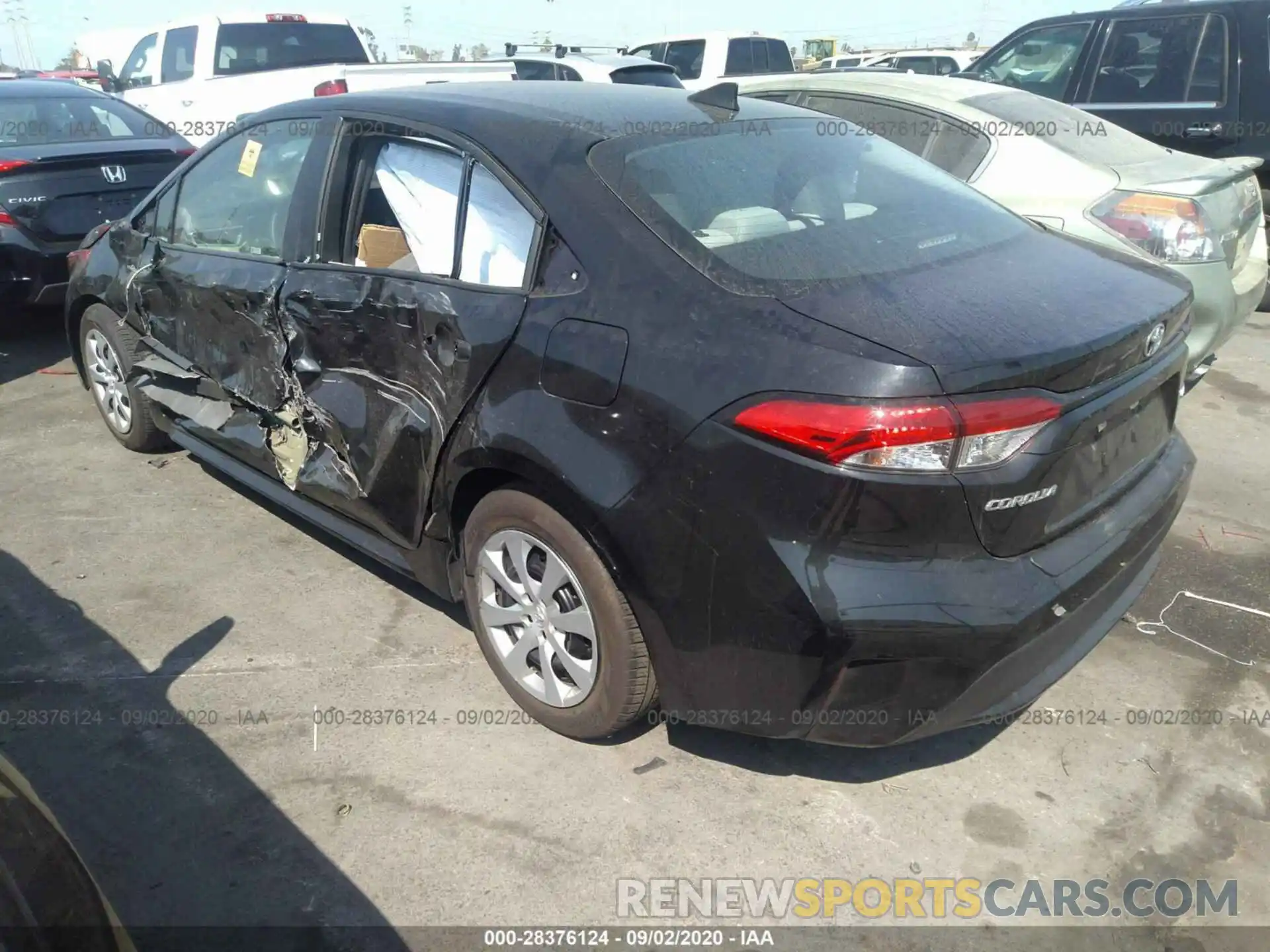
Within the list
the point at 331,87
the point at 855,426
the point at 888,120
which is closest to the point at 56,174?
the point at 331,87

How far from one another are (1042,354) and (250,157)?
305 cm

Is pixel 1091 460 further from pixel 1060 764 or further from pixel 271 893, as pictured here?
pixel 271 893

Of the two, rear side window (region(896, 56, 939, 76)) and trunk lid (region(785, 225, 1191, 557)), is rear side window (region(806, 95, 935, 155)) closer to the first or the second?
trunk lid (region(785, 225, 1191, 557))

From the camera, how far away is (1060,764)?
2754mm

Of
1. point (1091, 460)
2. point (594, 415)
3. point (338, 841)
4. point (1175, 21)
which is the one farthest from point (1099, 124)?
point (338, 841)

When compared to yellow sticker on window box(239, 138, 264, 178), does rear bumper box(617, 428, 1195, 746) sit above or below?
below

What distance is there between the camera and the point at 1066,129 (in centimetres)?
492

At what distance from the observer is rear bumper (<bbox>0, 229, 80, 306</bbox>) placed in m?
6.04

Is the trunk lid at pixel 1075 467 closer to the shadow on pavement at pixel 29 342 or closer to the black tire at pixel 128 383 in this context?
the black tire at pixel 128 383

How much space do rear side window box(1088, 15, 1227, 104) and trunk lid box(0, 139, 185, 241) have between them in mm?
6704

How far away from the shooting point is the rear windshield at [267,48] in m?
10.7

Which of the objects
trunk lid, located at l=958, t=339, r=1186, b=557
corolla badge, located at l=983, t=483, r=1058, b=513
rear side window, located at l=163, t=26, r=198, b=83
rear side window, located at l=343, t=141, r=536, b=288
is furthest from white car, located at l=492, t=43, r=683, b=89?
corolla badge, located at l=983, t=483, r=1058, b=513

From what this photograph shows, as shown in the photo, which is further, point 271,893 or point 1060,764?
point 1060,764

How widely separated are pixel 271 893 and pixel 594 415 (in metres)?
1.38
